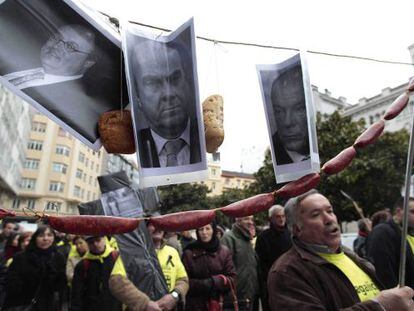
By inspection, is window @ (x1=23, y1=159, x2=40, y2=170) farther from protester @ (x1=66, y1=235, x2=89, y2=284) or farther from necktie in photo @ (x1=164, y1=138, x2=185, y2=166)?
necktie in photo @ (x1=164, y1=138, x2=185, y2=166)

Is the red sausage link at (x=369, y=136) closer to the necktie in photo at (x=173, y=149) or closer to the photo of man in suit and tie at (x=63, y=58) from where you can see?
the necktie in photo at (x=173, y=149)

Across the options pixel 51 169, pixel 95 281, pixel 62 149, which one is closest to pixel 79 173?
pixel 51 169

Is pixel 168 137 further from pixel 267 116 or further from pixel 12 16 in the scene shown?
pixel 12 16

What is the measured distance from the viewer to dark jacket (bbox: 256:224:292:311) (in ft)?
12.6

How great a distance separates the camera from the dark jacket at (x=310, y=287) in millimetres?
1671

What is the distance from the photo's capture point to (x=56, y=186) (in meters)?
43.7

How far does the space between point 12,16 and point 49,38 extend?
0.16 metres

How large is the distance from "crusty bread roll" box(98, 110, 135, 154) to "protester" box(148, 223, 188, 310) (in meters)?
1.74

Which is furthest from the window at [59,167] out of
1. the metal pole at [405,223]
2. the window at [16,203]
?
the metal pole at [405,223]

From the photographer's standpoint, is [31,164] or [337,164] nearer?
[337,164]

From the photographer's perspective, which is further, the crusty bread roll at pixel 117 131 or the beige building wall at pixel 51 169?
the beige building wall at pixel 51 169

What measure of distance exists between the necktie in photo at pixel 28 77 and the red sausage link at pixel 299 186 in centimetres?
118

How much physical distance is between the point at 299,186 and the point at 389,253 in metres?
1.69

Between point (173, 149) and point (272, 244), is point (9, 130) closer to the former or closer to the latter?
point (272, 244)
